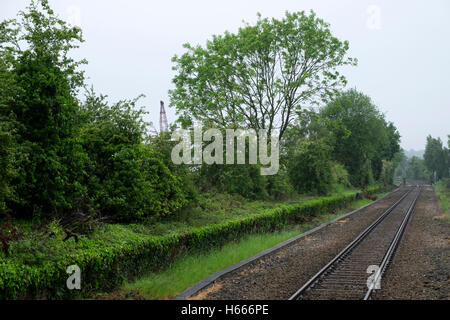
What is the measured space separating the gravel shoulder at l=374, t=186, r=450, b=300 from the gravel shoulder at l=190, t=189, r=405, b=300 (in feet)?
7.10

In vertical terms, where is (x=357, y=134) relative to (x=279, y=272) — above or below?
above

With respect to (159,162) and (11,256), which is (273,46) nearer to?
(159,162)

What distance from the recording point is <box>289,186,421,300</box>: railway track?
29.9 feet

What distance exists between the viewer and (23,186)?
9.54 metres

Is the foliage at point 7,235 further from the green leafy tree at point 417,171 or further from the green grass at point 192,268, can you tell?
the green leafy tree at point 417,171

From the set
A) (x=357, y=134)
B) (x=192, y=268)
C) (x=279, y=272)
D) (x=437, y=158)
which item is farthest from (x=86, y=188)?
(x=437, y=158)

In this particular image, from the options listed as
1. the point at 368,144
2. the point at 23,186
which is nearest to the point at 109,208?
the point at 23,186

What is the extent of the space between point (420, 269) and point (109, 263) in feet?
30.5

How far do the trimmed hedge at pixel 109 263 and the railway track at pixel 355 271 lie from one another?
3.90m

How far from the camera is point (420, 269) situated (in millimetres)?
11625

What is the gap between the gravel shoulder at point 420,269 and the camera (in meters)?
9.11
